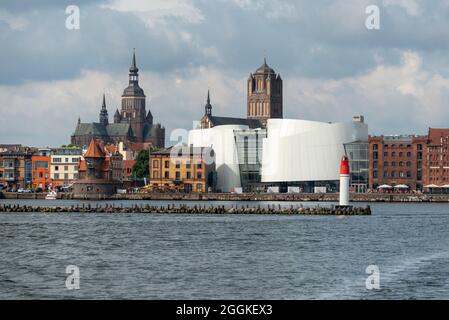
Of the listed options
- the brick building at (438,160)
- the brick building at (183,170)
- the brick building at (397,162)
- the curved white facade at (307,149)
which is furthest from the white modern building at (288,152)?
the brick building at (438,160)

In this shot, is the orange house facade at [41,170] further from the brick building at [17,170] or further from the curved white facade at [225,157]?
the curved white facade at [225,157]

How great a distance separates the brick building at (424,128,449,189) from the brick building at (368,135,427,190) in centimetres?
78

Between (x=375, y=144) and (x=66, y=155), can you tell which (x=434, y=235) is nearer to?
(x=375, y=144)

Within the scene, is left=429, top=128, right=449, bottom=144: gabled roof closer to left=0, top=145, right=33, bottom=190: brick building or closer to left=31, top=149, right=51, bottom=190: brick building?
left=31, top=149, right=51, bottom=190: brick building

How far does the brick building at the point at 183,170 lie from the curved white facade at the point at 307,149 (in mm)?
9253

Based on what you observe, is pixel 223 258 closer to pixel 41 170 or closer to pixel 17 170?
pixel 41 170

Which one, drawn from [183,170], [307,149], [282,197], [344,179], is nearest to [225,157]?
[183,170]

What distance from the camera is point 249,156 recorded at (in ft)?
533

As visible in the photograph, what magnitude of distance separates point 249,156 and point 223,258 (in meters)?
111

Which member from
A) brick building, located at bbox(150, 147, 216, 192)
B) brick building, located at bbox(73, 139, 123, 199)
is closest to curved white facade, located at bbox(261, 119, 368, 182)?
brick building, located at bbox(150, 147, 216, 192)

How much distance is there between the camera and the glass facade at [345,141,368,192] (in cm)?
15862
